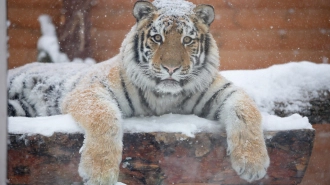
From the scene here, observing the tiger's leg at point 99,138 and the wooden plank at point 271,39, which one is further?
the wooden plank at point 271,39

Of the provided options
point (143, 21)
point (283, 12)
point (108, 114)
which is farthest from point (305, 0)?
point (108, 114)

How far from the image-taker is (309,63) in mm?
1539

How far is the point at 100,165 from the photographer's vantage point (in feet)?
3.86

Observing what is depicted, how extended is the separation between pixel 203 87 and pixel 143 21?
333mm

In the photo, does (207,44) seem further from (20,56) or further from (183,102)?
(20,56)

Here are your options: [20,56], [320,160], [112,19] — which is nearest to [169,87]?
[112,19]

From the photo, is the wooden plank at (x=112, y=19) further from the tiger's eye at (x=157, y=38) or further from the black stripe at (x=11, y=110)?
the black stripe at (x=11, y=110)

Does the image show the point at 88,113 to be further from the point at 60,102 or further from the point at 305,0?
the point at 305,0

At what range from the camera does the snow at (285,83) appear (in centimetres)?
153

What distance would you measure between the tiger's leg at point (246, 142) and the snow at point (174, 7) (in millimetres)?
395

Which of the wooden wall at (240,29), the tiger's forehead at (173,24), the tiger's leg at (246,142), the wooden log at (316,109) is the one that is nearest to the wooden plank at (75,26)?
the wooden wall at (240,29)

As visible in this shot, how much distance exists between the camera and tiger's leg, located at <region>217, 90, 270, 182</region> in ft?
4.05

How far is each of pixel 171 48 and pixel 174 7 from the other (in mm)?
174

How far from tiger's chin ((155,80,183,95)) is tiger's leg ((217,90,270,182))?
0.20 metres
